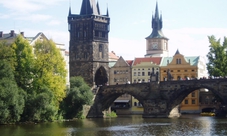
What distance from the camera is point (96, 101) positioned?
101 metres

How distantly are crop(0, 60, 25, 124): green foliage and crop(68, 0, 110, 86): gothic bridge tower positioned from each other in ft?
108

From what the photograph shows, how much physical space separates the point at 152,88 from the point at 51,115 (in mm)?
22143

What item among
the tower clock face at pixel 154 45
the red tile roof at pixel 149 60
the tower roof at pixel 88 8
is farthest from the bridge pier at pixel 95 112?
the tower clock face at pixel 154 45

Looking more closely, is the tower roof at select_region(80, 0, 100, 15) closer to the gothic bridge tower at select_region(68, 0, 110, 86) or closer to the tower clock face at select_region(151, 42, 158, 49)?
the gothic bridge tower at select_region(68, 0, 110, 86)

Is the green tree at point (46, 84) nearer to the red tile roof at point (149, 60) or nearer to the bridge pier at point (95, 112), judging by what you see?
the bridge pier at point (95, 112)

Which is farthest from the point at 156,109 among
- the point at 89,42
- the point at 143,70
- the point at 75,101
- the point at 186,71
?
the point at 143,70

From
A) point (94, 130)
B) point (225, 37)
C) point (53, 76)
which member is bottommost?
point (94, 130)

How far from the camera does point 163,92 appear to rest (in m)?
95.2

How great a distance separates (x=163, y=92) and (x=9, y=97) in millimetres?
32036

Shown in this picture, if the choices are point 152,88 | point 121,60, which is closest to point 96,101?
point 152,88

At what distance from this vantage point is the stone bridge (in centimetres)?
8962

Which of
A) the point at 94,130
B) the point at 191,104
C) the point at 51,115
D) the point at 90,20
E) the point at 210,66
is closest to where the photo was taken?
the point at 94,130

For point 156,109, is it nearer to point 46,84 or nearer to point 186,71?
point 46,84

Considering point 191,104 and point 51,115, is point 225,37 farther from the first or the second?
point 51,115
